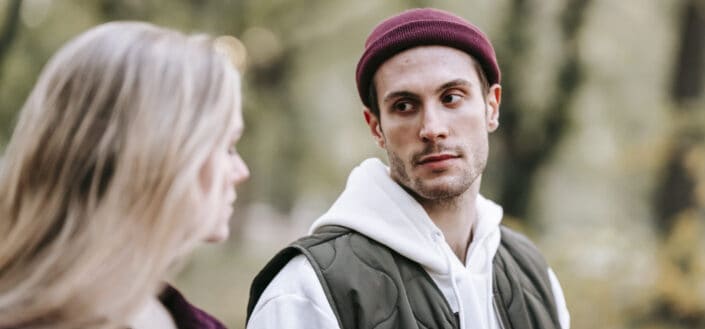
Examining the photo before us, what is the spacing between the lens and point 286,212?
11.3 meters

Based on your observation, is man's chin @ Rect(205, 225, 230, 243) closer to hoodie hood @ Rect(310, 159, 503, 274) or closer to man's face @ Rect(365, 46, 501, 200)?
hoodie hood @ Rect(310, 159, 503, 274)

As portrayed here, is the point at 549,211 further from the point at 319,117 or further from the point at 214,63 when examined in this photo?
the point at 214,63

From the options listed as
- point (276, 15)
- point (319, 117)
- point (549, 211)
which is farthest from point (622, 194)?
point (276, 15)

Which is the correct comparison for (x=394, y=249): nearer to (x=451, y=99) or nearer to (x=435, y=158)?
(x=435, y=158)

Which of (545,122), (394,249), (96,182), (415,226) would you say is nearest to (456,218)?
(415,226)

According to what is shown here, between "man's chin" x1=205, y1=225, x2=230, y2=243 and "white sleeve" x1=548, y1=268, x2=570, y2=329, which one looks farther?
"white sleeve" x1=548, y1=268, x2=570, y2=329

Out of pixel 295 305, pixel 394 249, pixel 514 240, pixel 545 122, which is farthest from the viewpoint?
pixel 545 122

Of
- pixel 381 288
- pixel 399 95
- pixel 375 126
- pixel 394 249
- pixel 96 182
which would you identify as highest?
pixel 399 95

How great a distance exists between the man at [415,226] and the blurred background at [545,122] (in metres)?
4.84

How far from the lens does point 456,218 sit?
2.85m

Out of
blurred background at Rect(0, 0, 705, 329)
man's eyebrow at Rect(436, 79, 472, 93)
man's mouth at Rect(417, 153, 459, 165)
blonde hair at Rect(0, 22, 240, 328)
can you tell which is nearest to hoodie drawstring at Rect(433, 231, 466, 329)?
man's mouth at Rect(417, 153, 459, 165)

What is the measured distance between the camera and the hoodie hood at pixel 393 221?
8.67ft

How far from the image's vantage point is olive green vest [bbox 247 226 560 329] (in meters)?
2.46

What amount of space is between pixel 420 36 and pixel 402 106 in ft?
0.82
